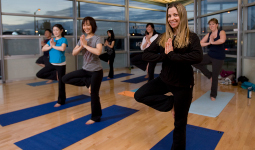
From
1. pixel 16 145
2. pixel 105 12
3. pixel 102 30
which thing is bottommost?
pixel 16 145

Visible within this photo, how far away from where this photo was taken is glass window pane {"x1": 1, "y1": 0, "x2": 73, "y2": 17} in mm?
6242

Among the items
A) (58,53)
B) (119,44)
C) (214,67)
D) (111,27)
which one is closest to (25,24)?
(111,27)

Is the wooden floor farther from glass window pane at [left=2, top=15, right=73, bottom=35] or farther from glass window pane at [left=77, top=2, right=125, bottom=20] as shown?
glass window pane at [left=77, top=2, right=125, bottom=20]

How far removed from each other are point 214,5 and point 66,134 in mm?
5965

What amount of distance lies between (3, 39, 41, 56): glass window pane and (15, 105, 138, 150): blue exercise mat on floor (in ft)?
14.0

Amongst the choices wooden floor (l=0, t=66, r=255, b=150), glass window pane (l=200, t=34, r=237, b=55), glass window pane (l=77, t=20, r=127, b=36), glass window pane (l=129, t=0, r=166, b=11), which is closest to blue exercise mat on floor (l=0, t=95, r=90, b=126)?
wooden floor (l=0, t=66, r=255, b=150)

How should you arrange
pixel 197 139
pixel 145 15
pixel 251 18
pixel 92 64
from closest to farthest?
1. pixel 197 139
2. pixel 92 64
3. pixel 251 18
4. pixel 145 15

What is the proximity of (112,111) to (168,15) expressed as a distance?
2.12 m

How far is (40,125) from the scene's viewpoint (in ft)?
9.89

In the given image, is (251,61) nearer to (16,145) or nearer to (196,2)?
(196,2)

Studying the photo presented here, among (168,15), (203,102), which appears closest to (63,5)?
(203,102)

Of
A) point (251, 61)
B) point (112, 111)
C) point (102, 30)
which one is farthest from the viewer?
point (102, 30)

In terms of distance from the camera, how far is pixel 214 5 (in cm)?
671

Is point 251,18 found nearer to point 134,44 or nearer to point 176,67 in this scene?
point 176,67
